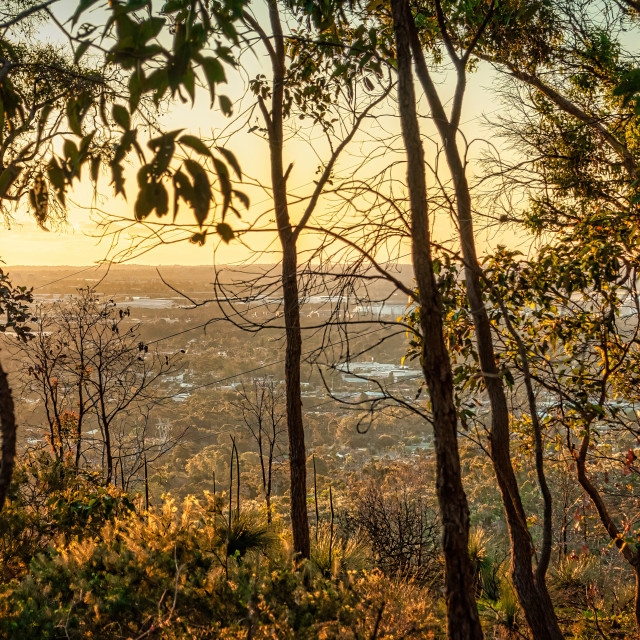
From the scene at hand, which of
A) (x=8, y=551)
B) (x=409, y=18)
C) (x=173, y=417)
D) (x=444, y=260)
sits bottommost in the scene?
(x=173, y=417)

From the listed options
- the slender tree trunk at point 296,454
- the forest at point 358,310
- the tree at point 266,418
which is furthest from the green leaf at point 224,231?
the tree at point 266,418

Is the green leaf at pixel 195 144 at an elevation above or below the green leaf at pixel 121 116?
below

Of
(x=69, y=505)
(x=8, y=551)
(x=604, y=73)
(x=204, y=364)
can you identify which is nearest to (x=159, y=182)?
(x=69, y=505)

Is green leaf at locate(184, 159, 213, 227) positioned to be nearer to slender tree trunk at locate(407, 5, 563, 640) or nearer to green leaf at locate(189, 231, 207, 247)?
green leaf at locate(189, 231, 207, 247)

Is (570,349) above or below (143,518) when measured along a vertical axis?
above

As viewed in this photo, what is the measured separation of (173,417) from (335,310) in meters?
28.7

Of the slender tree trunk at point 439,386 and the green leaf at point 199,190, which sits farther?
the slender tree trunk at point 439,386

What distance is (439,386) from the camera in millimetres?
1292

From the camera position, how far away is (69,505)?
164 inches

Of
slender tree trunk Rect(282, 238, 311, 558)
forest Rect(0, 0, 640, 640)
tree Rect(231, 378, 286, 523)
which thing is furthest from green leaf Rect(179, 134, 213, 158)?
tree Rect(231, 378, 286, 523)

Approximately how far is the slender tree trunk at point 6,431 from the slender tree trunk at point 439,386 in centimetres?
97

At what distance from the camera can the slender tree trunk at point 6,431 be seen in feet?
2.60

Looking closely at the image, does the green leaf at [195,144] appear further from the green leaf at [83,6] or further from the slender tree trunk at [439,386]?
the slender tree trunk at [439,386]

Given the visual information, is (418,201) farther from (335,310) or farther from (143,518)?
(143,518)
